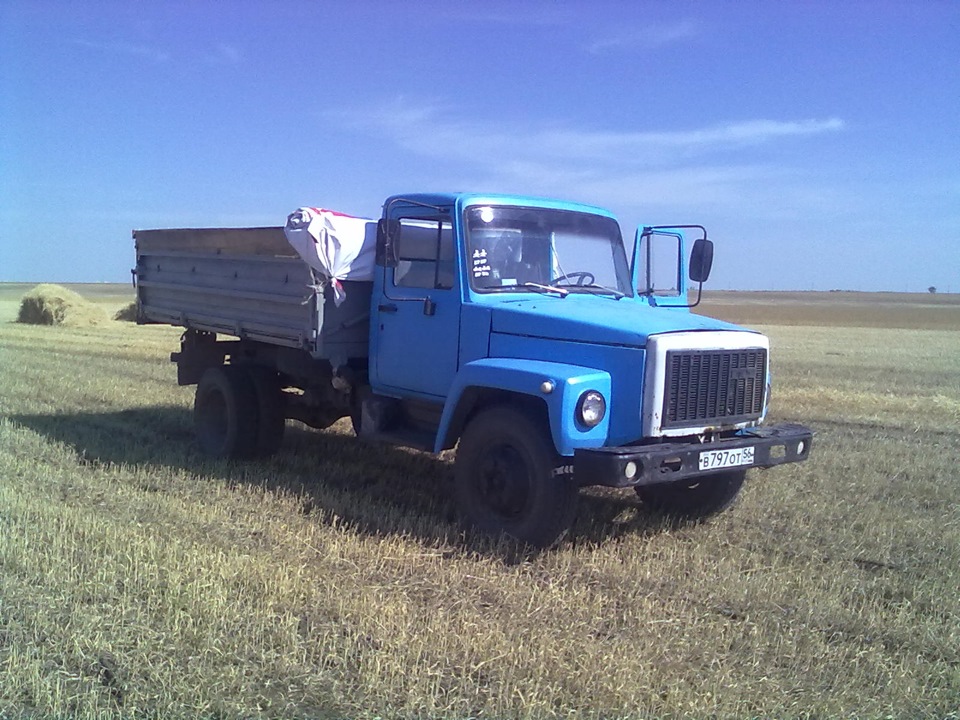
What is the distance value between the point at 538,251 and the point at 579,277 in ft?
1.29

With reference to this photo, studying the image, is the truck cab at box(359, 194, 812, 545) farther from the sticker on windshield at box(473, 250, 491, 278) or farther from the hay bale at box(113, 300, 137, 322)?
the hay bale at box(113, 300, 137, 322)

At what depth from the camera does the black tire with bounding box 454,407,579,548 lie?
17.5 ft

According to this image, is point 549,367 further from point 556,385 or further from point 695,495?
point 695,495

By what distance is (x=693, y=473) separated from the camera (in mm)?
5340

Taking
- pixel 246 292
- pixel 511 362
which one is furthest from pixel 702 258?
pixel 246 292

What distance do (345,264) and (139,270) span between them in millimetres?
4132

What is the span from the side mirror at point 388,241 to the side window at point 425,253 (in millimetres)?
38

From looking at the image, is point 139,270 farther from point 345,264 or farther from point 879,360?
point 879,360

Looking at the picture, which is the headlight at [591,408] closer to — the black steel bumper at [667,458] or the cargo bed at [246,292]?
the black steel bumper at [667,458]

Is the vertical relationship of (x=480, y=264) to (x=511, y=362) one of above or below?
above

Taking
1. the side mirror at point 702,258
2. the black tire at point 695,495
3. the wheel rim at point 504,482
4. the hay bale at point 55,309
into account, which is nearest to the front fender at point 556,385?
the wheel rim at point 504,482

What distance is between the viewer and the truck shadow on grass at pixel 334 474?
6113 millimetres

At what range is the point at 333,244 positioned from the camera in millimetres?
6891

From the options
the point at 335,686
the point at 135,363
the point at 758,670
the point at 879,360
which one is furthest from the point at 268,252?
the point at 879,360
